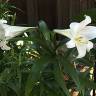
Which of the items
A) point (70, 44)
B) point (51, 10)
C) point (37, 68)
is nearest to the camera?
point (70, 44)

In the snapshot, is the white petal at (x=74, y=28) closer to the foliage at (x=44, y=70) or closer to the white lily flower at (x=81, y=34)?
the white lily flower at (x=81, y=34)

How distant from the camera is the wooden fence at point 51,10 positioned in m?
5.13

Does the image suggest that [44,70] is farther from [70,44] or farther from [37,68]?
[70,44]

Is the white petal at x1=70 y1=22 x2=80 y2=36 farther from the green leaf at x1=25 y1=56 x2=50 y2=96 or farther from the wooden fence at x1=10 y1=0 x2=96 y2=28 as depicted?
the wooden fence at x1=10 y1=0 x2=96 y2=28

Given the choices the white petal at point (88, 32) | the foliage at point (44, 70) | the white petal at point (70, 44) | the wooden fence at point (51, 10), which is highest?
the wooden fence at point (51, 10)

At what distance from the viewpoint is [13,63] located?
2041mm

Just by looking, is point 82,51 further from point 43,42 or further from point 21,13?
point 21,13

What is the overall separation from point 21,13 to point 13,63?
3495 millimetres

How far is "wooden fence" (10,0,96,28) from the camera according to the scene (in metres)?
5.13

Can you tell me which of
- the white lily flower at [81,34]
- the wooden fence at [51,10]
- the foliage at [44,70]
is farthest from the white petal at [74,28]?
the wooden fence at [51,10]

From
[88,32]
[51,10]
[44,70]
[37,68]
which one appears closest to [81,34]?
[88,32]

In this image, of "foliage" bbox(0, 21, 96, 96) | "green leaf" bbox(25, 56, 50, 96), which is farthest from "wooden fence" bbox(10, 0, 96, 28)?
"green leaf" bbox(25, 56, 50, 96)

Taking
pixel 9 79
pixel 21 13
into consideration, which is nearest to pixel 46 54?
pixel 9 79

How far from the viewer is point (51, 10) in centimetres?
534
